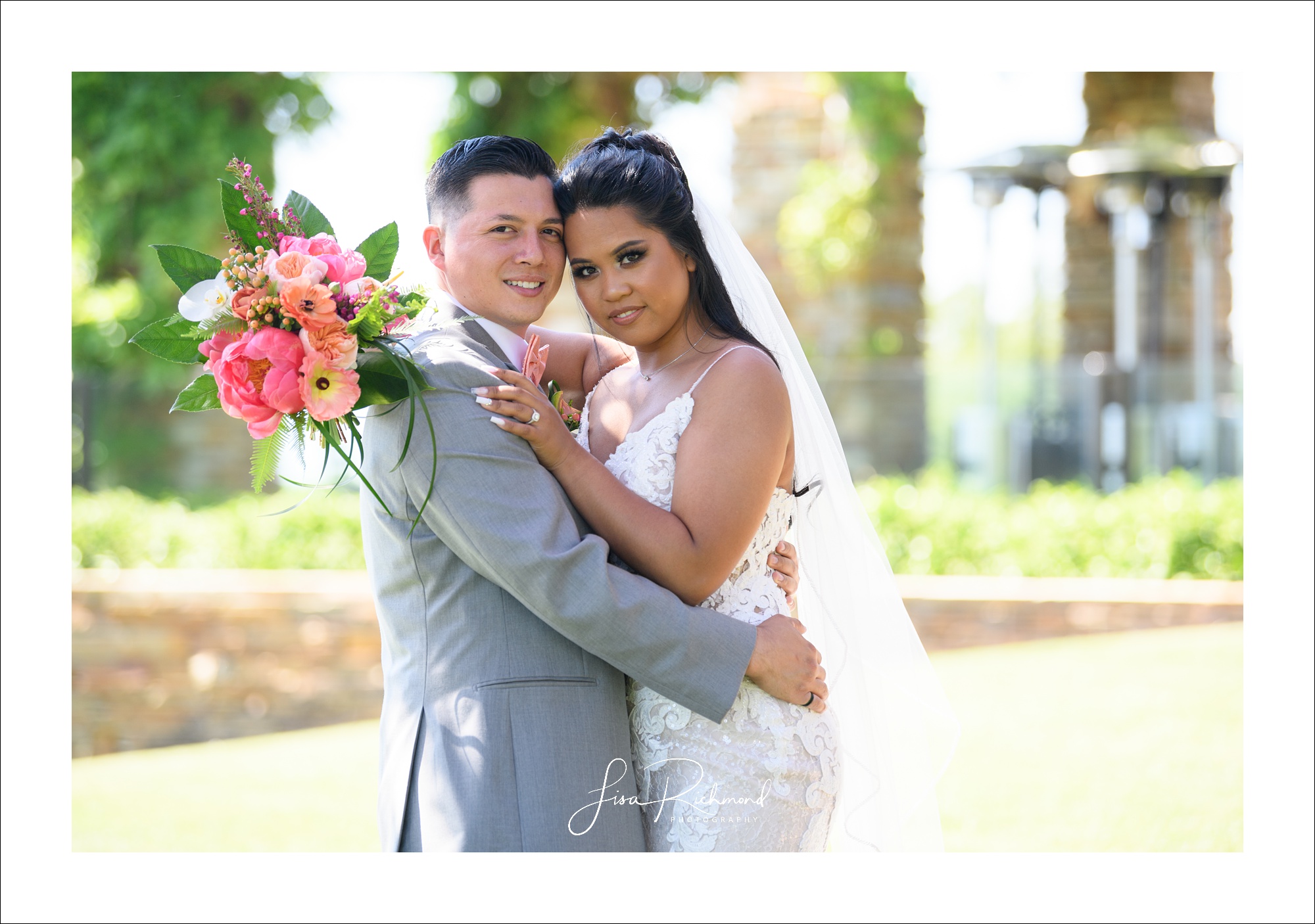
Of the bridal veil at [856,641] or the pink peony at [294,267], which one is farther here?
the bridal veil at [856,641]

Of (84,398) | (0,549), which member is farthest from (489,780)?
(84,398)

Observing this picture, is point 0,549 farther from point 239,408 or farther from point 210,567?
point 210,567

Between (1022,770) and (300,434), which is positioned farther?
(1022,770)

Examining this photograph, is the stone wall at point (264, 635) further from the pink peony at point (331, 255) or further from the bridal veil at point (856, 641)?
the pink peony at point (331, 255)

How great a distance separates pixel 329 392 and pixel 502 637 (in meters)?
0.63

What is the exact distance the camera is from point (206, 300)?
2.37 metres

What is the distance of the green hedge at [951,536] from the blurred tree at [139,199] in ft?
8.24

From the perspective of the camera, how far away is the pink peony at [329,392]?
7.62 feet

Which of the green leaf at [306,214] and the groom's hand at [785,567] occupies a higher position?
the green leaf at [306,214]

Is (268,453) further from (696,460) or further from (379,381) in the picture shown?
(696,460)

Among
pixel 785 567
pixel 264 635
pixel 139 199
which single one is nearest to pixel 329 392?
pixel 785 567

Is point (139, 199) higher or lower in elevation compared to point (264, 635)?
higher

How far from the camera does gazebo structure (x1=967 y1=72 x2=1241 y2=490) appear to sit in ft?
37.6

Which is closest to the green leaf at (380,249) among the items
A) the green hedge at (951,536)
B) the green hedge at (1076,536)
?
the green hedge at (951,536)
